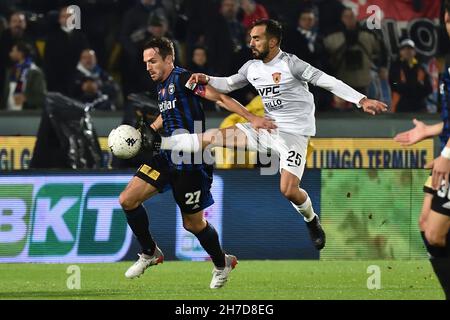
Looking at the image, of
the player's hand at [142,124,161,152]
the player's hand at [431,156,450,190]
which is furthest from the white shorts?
the player's hand at [431,156,450,190]

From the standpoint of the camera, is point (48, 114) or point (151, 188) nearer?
point (151, 188)

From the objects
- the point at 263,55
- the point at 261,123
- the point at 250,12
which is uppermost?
the point at 250,12

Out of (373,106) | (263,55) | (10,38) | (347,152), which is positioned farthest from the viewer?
(10,38)

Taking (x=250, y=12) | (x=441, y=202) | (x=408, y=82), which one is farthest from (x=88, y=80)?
(x=441, y=202)

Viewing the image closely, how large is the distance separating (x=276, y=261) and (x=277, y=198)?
0.64m

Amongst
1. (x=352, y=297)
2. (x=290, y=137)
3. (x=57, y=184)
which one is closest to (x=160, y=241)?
(x=57, y=184)

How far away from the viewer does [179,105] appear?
36.0ft

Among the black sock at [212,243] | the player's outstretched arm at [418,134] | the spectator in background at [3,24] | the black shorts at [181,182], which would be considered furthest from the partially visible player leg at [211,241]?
the spectator in background at [3,24]

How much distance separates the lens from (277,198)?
13711mm

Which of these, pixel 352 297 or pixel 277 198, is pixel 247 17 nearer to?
pixel 277 198

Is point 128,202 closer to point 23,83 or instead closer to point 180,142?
point 180,142

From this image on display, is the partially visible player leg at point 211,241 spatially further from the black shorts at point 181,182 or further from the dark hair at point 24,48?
the dark hair at point 24,48

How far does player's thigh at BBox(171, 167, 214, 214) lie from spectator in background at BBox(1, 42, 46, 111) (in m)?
6.14

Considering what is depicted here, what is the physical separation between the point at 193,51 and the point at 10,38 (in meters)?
2.32
